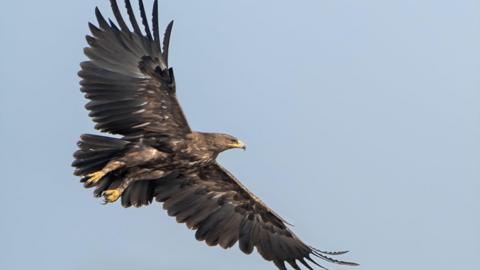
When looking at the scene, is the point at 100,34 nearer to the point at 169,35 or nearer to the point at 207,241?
the point at 169,35

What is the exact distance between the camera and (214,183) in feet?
72.0

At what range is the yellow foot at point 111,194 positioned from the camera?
20609 mm

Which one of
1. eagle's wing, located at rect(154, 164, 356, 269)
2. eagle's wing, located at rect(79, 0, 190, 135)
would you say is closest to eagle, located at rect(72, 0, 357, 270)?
eagle's wing, located at rect(79, 0, 190, 135)

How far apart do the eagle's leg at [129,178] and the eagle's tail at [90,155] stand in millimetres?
502

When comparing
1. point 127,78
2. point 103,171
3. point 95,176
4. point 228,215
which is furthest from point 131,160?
point 228,215

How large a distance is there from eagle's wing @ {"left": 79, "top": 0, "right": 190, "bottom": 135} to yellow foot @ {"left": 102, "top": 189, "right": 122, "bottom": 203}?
3.14 ft

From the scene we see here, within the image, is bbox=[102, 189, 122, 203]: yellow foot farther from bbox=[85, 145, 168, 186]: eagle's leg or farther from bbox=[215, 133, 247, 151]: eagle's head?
bbox=[215, 133, 247, 151]: eagle's head

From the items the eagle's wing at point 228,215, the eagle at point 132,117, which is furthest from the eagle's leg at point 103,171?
the eagle's wing at point 228,215

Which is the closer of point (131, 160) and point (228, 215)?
point (131, 160)

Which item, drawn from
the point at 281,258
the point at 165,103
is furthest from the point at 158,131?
the point at 281,258

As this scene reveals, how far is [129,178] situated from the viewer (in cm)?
2078

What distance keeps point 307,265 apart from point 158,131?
3.58m

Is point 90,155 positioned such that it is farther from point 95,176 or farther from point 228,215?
point 228,215

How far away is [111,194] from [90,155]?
79 centimetres
